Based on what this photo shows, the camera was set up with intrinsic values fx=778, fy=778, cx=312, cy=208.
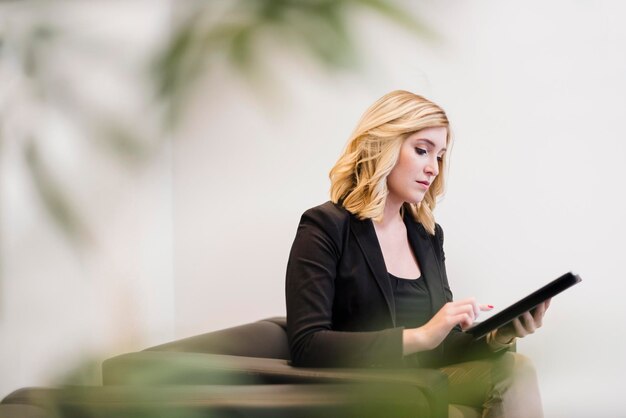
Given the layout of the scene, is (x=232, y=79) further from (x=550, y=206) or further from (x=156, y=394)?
(x=550, y=206)

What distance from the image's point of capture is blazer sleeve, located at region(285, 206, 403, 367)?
61.7 inches

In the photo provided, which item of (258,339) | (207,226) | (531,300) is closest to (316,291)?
(258,339)

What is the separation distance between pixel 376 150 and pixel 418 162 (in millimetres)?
106

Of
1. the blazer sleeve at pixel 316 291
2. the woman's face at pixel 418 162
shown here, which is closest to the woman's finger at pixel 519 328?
the blazer sleeve at pixel 316 291

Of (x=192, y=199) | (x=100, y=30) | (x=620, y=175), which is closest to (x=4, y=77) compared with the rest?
(x=100, y=30)

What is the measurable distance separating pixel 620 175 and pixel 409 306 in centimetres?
60

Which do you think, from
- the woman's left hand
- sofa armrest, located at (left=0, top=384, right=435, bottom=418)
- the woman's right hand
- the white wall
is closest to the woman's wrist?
the woman's right hand

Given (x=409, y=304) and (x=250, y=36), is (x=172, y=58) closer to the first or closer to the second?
(x=250, y=36)

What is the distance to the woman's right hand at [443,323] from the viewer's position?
147cm

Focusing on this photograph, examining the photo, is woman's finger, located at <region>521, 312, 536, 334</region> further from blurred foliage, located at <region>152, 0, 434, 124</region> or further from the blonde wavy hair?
blurred foliage, located at <region>152, 0, 434, 124</region>

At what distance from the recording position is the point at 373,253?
1864 mm

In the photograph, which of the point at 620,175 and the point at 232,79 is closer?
the point at 232,79

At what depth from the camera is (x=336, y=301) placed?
6.07 feet

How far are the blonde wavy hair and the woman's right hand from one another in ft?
1.33
